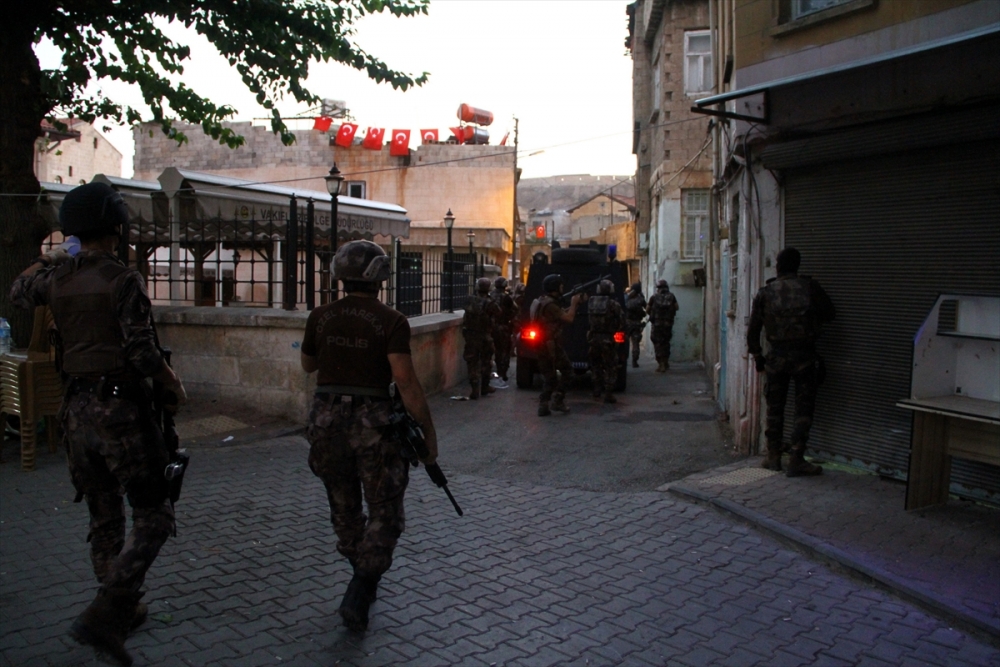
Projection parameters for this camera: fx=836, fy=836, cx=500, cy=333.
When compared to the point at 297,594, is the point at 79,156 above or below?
above

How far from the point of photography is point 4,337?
7.92 m

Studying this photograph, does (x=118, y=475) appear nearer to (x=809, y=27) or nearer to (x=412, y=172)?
(x=809, y=27)

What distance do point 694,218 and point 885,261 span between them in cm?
1289

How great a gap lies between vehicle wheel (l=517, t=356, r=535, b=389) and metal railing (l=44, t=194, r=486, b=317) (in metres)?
1.76

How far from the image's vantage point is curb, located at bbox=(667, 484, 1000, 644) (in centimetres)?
423

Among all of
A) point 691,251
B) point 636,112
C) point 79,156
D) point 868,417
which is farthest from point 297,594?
point 79,156

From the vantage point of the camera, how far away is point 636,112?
27.2 m

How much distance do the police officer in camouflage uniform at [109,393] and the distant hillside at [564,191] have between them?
79.2 m

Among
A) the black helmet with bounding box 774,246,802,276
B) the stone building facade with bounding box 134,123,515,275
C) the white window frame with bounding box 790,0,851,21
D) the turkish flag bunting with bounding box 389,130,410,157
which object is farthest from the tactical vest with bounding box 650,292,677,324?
the turkish flag bunting with bounding box 389,130,410,157

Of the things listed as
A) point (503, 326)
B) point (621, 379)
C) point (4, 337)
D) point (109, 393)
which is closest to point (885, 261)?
point (109, 393)

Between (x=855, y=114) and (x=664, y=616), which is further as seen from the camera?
(x=855, y=114)

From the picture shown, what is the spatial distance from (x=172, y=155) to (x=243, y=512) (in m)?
39.0

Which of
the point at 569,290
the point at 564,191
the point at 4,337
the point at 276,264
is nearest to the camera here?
the point at 4,337

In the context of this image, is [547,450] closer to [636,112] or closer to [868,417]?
[868,417]
